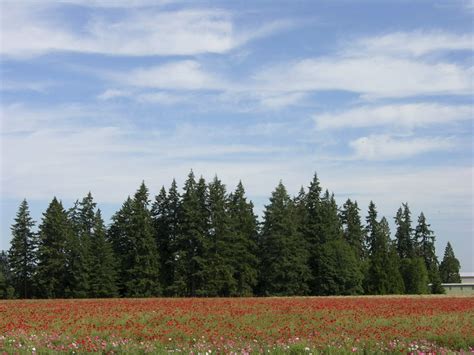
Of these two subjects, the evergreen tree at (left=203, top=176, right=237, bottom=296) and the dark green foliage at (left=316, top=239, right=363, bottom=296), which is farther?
the dark green foliage at (left=316, top=239, right=363, bottom=296)

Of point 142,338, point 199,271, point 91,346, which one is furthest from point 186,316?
point 199,271

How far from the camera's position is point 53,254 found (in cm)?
6925

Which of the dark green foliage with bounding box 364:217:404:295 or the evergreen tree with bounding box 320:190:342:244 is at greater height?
the evergreen tree with bounding box 320:190:342:244

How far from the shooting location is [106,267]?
222ft

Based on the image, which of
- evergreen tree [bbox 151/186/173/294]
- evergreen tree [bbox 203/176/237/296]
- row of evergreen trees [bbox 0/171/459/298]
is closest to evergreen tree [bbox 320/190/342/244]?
row of evergreen trees [bbox 0/171/459/298]

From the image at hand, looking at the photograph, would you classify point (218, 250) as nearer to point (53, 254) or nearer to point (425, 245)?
point (53, 254)

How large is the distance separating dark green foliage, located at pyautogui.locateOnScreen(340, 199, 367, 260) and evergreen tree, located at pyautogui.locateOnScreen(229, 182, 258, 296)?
21.1 meters

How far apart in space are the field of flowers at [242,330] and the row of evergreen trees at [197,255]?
1655 inches

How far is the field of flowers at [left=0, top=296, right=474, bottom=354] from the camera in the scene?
1325 cm

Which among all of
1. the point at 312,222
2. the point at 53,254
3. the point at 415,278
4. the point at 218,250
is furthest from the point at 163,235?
the point at 415,278

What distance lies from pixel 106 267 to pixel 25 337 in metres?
53.7

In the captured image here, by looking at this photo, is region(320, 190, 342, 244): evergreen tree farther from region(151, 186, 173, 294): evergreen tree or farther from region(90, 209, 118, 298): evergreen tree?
region(90, 209, 118, 298): evergreen tree

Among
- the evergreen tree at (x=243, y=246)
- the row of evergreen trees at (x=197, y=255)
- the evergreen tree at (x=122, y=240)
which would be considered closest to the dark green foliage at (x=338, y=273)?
the row of evergreen trees at (x=197, y=255)

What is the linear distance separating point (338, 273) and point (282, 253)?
740 centimetres
